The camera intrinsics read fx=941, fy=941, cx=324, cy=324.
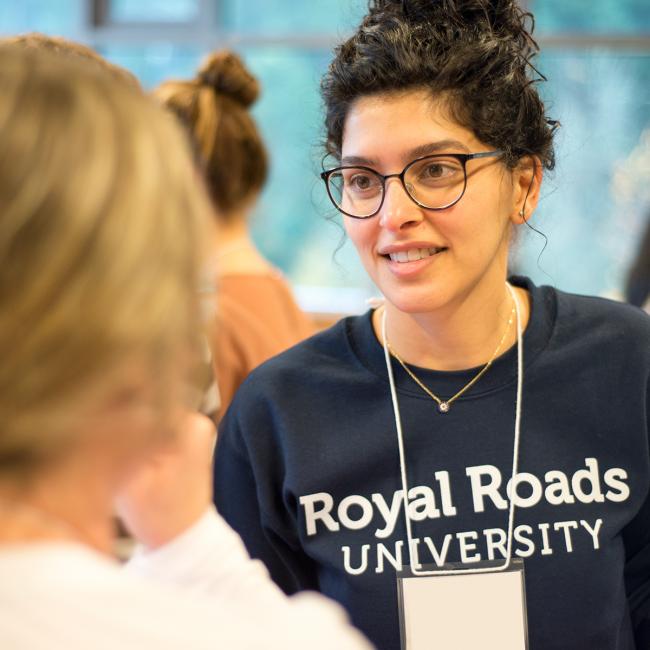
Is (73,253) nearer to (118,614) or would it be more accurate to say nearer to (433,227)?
(118,614)

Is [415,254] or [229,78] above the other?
[229,78]

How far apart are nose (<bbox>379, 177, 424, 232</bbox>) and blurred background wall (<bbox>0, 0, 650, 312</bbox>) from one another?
340 cm

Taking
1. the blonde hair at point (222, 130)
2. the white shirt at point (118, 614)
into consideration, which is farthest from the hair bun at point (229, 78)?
the white shirt at point (118, 614)

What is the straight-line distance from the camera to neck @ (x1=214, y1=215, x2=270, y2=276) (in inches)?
96.0

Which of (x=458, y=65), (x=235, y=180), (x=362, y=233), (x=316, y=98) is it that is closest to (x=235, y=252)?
(x=235, y=180)

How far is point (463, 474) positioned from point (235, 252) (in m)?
1.13

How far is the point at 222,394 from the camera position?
7.21ft

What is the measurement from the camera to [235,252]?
8.11 feet

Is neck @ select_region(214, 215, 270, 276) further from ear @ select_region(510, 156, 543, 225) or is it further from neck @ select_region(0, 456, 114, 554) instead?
neck @ select_region(0, 456, 114, 554)

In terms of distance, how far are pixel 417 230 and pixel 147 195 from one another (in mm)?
881

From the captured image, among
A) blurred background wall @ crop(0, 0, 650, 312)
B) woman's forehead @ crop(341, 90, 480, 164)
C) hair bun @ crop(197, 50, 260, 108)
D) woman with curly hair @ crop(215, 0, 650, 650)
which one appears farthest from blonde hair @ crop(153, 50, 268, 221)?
blurred background wall @ crop(0, 0, 650, 312)

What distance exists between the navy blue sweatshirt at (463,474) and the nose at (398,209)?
0.78 ft

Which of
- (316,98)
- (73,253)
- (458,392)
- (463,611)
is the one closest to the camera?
(73,253)

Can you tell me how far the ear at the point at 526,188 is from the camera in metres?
1.62
